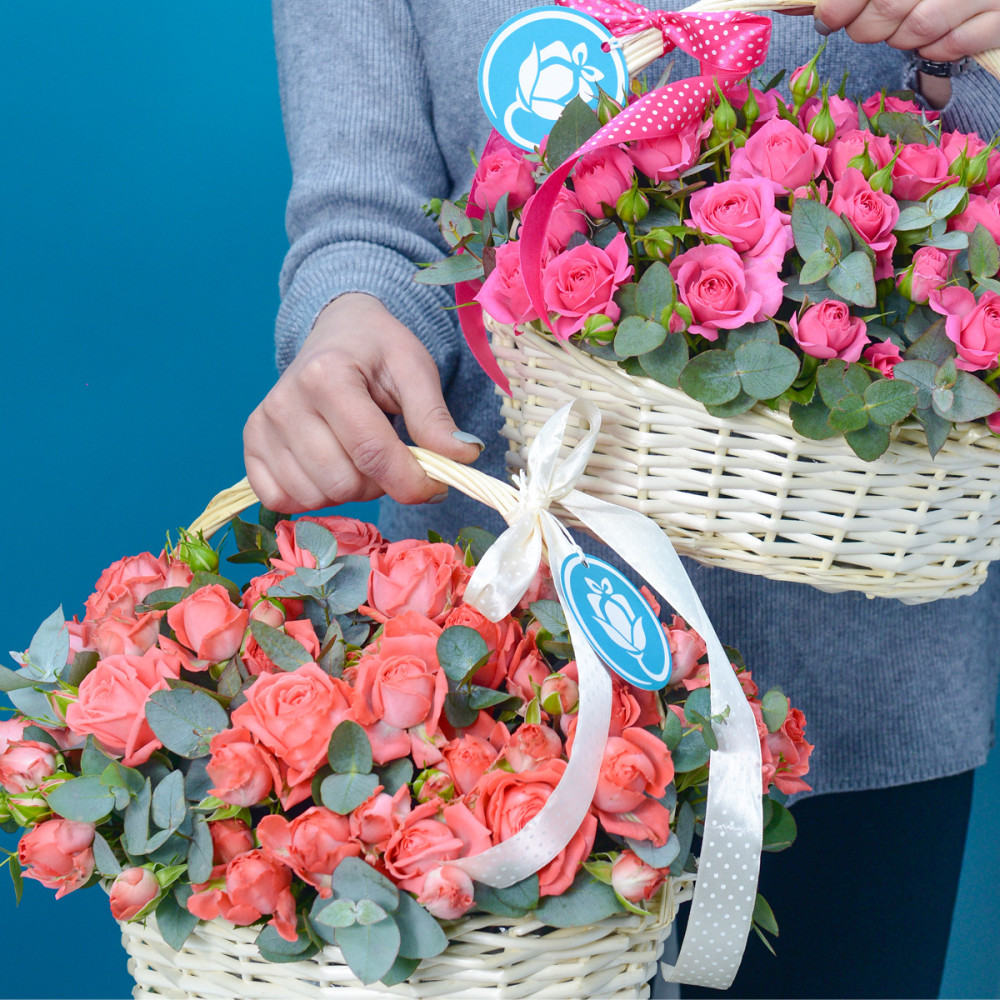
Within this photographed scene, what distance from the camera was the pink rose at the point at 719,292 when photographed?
475 millimetres

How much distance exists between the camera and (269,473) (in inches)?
26.0

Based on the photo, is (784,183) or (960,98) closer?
(784,183)

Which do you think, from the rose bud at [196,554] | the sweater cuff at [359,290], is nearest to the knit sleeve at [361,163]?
the sweater cuff at [359,290]

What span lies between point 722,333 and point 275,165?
3.76 ft

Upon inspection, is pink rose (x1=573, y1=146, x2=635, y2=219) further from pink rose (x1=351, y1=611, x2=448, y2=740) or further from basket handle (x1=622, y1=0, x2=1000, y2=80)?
pink rose (x1=351, y1=611, x2=448, y2=740)

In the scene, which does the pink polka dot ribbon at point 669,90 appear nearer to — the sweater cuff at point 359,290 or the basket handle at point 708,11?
the basket handle at point 708,11

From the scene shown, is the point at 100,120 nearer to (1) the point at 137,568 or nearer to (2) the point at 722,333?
(1) the point at 137,568

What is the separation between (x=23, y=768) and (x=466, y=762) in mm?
234

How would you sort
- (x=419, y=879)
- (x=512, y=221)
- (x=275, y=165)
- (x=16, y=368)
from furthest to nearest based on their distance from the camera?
1. (x=275, y=165)
2. (x=16, y=368)
3. (x=512, y=221)
4. (x=419, y=879)

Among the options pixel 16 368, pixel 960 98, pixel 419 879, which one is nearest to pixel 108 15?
pixel 16 368

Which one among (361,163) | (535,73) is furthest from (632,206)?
(361,163)

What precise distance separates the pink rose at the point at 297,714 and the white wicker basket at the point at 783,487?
0.20 meters

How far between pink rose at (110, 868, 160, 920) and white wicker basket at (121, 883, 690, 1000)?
0.04m

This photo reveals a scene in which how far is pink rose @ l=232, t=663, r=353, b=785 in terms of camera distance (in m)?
0.46
